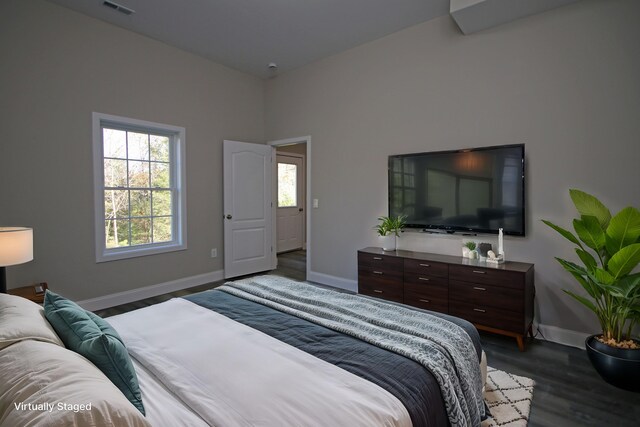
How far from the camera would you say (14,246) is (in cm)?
217

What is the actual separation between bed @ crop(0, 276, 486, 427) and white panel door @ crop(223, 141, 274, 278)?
3068mm

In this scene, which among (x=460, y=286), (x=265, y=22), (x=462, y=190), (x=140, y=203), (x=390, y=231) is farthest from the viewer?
(x=140, y=203)

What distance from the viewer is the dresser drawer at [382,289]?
3463mm

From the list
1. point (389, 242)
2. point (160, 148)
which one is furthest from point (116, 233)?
point (389, 242)

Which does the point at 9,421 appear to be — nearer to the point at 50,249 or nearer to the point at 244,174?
the point at 50,249

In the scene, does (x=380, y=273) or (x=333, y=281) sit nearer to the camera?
(x=380, y=273)

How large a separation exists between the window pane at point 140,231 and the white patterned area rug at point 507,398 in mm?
4015

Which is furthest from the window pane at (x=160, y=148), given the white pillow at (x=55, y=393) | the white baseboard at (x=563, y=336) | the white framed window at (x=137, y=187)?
the white baseboard at (x=563, y=336)

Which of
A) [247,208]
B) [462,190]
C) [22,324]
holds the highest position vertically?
[462,190]

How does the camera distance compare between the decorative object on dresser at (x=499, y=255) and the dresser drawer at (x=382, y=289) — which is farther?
the dresser drawer at (x=382, y=289)

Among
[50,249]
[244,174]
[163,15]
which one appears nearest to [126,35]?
[163,15]

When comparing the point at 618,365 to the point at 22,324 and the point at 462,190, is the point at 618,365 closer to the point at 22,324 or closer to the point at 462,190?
the point at 462,190

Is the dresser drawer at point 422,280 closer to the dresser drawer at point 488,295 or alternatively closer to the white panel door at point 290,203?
the dresser drawer at point 488,295

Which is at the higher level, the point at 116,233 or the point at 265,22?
the point at 265,22
